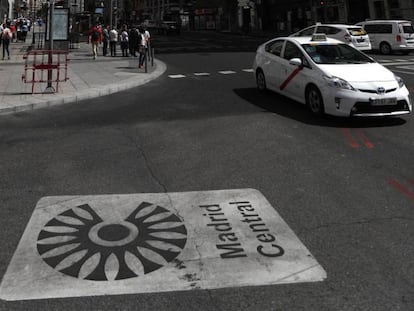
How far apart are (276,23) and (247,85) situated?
49075mm

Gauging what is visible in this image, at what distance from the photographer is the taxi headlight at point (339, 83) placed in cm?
894

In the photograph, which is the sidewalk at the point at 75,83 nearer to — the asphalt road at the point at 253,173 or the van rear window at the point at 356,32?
the asphalt road at the point at 253,173

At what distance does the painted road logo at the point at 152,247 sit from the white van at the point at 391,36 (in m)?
24.8

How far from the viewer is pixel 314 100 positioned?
32.2 feet

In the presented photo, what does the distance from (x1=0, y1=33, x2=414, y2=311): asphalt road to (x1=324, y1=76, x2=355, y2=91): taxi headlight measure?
2.49 feet

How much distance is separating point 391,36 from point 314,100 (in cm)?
2015

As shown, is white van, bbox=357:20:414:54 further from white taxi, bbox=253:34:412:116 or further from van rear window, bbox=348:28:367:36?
white taxi, bbox=253:34:412:116

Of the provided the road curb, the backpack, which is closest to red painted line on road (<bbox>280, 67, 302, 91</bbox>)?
the road curb

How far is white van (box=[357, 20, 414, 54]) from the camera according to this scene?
26781 mm

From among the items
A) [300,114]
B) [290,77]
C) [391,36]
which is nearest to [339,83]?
[300,114]

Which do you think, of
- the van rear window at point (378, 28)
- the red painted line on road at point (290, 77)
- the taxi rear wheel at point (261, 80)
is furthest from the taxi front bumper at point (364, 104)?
the van rear window at point (378, 28)

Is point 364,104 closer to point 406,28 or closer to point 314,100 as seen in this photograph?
point 314,100

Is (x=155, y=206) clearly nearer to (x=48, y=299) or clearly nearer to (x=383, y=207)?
(x=48, y=299)

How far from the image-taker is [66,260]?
4.06 m
